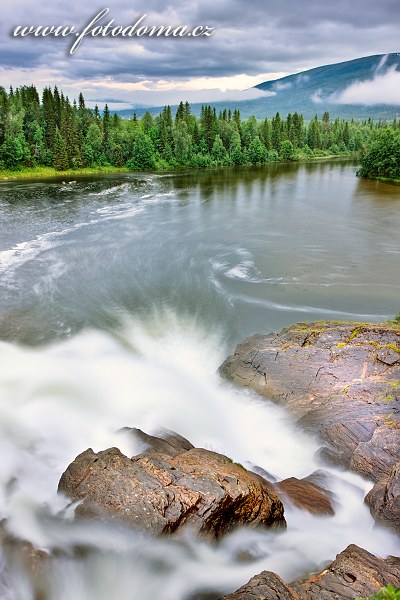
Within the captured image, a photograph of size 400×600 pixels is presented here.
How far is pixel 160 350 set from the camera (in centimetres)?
2027

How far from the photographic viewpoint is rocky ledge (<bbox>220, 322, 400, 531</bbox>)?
11781mm

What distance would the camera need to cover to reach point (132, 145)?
112m

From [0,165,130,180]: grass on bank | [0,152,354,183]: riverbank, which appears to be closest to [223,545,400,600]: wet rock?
[0,152,354,183]: riverbank

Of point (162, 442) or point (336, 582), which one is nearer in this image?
point (336, 582)

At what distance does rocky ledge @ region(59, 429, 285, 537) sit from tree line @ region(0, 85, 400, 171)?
302ft

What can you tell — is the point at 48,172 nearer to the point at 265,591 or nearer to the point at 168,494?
the point at 168,494

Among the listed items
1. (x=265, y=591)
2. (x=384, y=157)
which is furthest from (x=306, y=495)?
(x=384, y=157)

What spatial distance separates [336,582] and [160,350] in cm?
1359

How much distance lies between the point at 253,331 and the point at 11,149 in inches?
3292

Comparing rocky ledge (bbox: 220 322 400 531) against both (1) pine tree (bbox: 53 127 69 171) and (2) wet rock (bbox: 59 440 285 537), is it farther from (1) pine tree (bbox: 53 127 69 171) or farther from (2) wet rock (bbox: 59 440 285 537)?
(1) pine tree (bbox: 53 127 69 171)

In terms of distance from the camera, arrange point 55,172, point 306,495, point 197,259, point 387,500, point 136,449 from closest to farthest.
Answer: point 387,500 → point 306,495 → point 136,449 → point 197,259 → point 55,172

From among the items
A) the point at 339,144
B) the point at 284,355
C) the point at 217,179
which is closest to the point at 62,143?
the point at 217,179

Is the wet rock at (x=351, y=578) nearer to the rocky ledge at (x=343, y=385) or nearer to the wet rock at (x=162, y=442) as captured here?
the rocky ledge at (x=343, y=385)

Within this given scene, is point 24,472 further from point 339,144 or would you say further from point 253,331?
point 339,144
